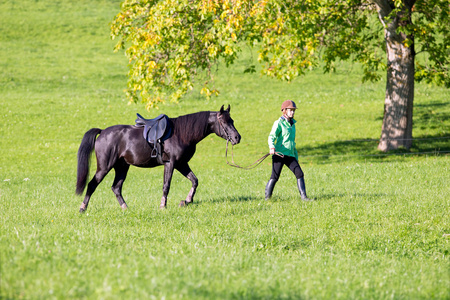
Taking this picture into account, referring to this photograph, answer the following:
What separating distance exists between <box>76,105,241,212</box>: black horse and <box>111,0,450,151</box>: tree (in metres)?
5.03

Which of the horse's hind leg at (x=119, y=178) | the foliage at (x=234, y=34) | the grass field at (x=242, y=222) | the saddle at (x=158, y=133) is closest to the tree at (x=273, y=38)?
the foliage at (x=234, y=34)

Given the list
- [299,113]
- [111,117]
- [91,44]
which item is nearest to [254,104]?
[299,113]

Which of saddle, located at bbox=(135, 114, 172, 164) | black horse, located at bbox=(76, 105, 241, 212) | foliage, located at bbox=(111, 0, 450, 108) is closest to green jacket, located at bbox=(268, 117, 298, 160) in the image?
black horse, located at bbox=(76, 105, 241, 212)

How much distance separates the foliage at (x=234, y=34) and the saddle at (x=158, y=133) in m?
4.93

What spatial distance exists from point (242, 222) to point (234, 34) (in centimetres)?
738

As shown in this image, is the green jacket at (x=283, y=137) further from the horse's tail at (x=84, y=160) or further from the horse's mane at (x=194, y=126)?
the horse's tail at (x=84, y=160)

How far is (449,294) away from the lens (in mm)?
5129

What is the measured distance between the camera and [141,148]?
9.90 metres

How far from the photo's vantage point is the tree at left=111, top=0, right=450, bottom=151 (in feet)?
49.3

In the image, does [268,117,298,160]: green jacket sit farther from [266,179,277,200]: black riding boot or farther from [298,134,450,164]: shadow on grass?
[298,134,450,164]: shadow on grass

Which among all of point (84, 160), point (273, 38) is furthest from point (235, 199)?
point (273, 38)

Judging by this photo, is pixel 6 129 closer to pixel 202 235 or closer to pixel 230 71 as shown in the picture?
pixel 230 71

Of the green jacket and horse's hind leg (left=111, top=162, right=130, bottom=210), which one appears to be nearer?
the green jacket

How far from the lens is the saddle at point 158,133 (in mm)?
9680
